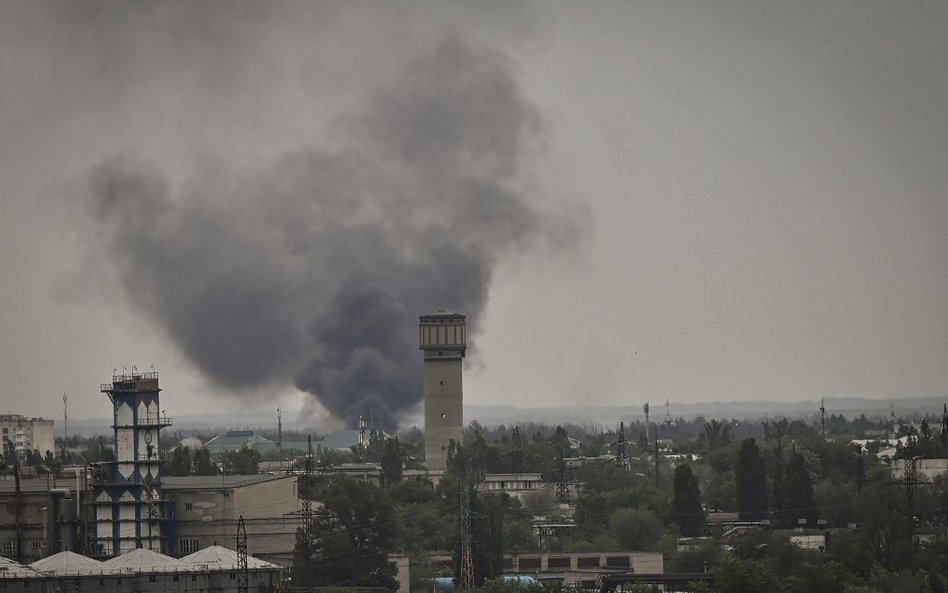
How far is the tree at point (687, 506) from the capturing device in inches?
4048

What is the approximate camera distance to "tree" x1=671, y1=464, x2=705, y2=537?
103m

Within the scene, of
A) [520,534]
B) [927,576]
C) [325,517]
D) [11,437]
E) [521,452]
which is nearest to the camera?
[927,576]

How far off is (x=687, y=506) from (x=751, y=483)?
559cm

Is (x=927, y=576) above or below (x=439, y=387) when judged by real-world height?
below

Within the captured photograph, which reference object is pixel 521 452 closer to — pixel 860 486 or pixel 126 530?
pixel 860 486

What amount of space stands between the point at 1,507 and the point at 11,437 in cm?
12069

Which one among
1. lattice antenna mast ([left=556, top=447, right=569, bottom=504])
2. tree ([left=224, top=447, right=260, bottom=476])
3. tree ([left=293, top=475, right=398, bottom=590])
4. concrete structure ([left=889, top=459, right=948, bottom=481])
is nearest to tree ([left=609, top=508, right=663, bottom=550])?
tree ([left=293, top=475, right=398, bottom=590])

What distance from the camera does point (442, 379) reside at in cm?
15600

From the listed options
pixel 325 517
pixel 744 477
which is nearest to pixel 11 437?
pixel 744 477

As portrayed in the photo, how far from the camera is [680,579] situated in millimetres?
79750

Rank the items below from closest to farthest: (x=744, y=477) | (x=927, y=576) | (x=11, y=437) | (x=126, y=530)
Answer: (x=927, y=576)
(x=126, y=530)
(x=744, y=477)
(x=11, y=437)

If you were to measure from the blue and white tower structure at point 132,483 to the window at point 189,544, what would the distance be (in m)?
0.70

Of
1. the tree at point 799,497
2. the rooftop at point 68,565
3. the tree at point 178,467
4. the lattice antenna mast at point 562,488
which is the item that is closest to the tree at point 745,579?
the rooftop at point 68,565

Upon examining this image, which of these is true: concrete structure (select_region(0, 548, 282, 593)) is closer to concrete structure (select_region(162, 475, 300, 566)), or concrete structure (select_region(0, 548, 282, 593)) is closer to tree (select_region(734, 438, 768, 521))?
concrete structure (select_region(162, 475, 300, 566))
